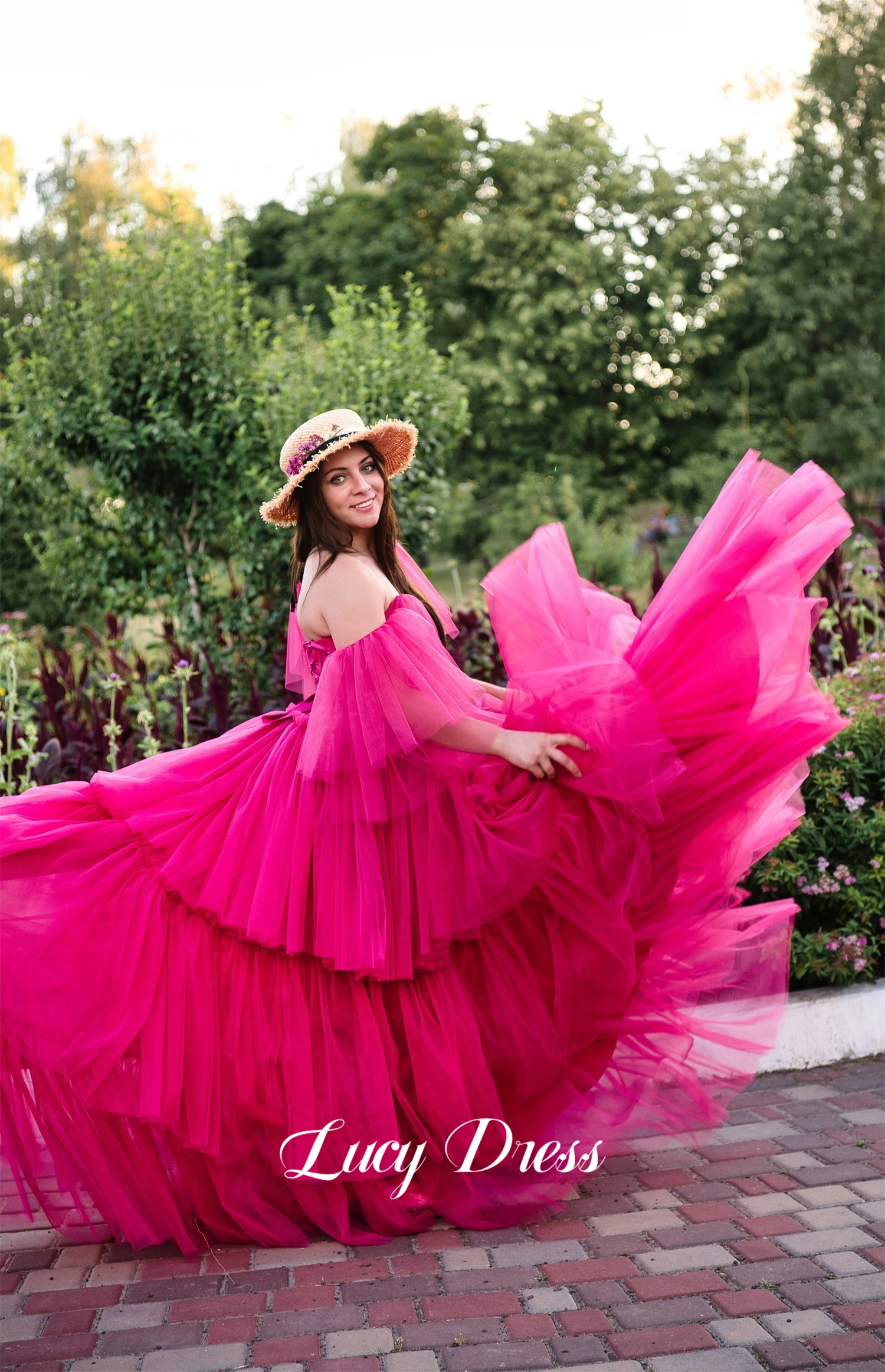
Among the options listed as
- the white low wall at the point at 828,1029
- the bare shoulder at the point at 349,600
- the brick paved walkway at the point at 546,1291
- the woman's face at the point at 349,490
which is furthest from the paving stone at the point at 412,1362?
the woman's face at the point at 349,490

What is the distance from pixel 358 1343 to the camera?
93.0 inches

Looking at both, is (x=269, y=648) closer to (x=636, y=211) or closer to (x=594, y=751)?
(x=594, y=751)

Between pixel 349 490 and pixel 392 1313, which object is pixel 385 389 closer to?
pixel 349 490

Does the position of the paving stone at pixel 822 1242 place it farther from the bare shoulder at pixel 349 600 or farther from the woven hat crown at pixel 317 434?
the woven hat crown at pixel 317 434

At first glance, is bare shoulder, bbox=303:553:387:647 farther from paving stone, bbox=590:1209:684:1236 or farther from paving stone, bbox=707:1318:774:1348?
paving stone, bbox=707:1318:774:1348

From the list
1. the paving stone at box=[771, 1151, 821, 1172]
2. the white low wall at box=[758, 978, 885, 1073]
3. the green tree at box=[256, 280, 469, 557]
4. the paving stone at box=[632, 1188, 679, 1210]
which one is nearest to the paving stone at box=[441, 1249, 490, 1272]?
the paving stone at box=[632, 1188, 679, 1210]

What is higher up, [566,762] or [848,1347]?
[566,762]

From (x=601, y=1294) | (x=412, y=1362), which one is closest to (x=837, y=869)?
(x=601, y=1294)

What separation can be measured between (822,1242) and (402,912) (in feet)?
4.04

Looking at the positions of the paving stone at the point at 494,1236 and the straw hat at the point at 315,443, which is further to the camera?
the straw hat at the point at 315,443

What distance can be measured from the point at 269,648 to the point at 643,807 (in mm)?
3847

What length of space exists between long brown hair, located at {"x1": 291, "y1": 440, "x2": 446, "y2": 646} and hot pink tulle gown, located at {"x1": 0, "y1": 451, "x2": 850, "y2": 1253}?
10.8 inches

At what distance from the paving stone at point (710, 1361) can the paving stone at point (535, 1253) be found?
0.44 meters

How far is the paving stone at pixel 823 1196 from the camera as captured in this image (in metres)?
2.85
